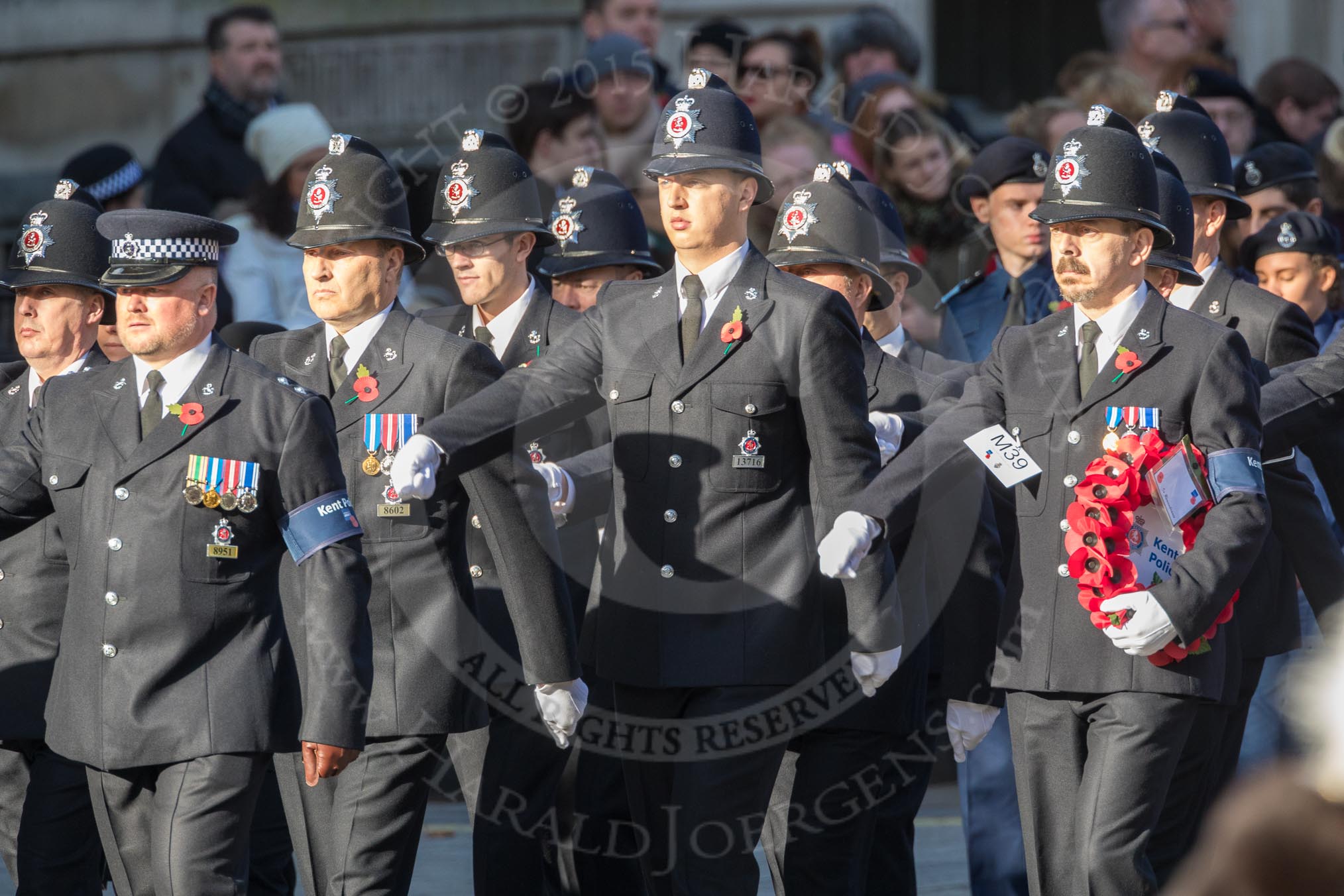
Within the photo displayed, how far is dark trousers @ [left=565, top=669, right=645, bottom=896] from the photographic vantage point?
6.18 m

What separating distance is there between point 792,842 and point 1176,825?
3.14 ft

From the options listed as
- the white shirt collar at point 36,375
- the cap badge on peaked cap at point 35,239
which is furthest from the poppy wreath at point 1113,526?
the cap badge on peaked cap at point 35,239

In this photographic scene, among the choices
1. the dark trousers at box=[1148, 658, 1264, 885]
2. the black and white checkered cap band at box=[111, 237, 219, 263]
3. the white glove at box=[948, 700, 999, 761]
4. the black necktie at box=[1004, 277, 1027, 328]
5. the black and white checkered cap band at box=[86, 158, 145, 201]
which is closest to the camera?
the black and white checkered cap band at box=[111, 237, 219, 263]

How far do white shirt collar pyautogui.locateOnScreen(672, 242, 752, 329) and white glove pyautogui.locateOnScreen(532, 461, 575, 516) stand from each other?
2.07 ft

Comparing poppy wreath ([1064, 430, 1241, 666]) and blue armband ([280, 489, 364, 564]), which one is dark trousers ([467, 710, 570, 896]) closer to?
blue armband ([280, 489, 364, 564])

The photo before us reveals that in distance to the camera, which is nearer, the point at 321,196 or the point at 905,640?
the point at 321,196

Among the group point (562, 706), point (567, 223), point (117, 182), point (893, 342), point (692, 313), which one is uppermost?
point (117, 182)

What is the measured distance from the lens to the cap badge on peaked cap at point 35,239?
19.4ft

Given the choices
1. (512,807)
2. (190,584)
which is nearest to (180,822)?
(190,584)

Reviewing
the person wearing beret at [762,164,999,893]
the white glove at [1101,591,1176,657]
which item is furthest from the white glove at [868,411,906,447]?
the white glove at [1101,591,1176,657]

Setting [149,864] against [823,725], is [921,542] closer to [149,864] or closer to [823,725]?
[823,725]

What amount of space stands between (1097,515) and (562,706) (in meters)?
1.37

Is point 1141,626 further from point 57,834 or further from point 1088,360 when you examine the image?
point 57,834

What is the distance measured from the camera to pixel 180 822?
15.2 ft
